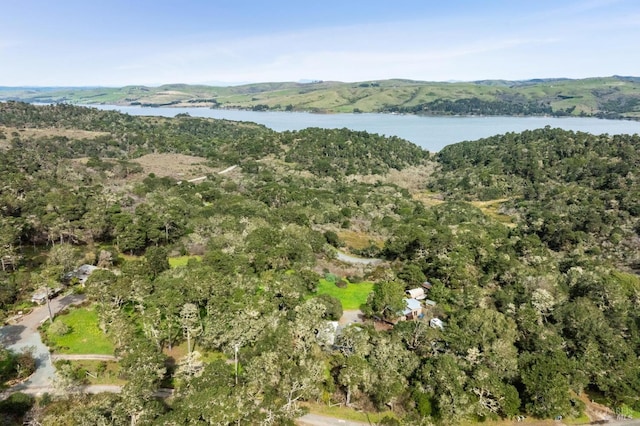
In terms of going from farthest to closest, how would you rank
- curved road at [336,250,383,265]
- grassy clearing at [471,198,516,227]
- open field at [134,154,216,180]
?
1. open field at [134,154,216,180]
2. grassy clearing at [471,198,516,227]
3. curved road at [336,250,383,265]

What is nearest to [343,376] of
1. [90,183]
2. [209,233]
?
[209,233]

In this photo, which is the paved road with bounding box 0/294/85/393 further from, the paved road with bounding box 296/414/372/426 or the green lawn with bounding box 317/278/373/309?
the green lawn with bounding box 317/278/373/309

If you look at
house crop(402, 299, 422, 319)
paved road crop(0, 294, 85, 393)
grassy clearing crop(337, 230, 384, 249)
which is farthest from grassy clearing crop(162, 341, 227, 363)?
grassy clearing crop(337, 230, 384, 249)

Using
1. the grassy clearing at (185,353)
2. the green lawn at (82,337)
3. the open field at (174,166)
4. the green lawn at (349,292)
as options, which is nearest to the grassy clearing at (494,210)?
the green lawn at (349,292)

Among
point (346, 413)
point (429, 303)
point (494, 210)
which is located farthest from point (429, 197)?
point (346, 413)

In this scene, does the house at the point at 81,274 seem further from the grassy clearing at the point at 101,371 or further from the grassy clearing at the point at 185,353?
the grassy clearing at the point at 185,353

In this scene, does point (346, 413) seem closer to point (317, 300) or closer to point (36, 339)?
point (317, 300)
